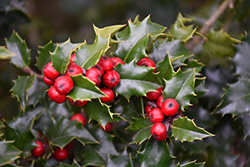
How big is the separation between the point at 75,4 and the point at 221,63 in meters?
1.44

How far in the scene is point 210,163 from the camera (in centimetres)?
134

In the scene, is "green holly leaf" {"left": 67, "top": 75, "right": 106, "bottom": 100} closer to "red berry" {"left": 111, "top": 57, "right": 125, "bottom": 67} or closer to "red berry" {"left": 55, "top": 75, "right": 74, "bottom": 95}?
"red berry" {"left": 55, "top": 75, "right": 74, "bottom": 95}

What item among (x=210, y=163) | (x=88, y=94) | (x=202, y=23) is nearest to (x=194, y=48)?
(x=202, y=23)

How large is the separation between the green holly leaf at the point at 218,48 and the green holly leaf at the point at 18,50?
0.98m

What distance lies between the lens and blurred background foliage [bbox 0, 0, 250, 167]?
4.19 ft

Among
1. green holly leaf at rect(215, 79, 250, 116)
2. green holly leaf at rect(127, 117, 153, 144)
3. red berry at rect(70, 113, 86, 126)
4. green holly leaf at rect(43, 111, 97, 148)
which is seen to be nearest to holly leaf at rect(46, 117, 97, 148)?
green holly leaf at rect(43, 111, 97, 148)

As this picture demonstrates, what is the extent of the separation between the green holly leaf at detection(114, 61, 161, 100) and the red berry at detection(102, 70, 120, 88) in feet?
0.10

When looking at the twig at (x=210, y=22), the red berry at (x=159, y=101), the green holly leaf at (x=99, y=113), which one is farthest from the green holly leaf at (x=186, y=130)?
the twig at (x=210, y=22)

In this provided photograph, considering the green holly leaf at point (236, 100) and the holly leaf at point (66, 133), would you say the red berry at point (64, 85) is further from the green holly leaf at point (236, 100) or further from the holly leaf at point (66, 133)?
the green holly leaf at point (236, 100)

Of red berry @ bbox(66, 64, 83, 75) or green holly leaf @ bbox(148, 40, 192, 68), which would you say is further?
green holly leaf @ bbox(148, 40, 192, 68)

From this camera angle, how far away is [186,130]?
2.99 ft

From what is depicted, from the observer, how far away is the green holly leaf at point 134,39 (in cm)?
103

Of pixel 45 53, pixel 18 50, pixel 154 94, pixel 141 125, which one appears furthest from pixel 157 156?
pixel 18 50

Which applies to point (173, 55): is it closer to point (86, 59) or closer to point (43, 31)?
point (86, 59)
